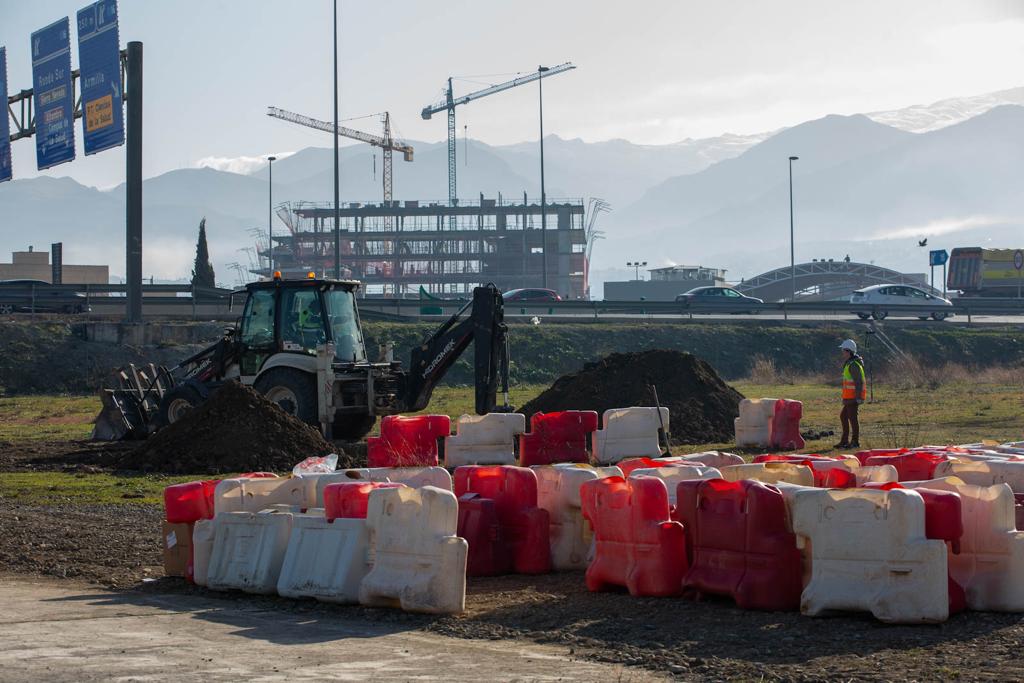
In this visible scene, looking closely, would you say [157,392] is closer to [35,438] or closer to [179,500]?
[35,438]

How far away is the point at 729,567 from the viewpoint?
9891 mm

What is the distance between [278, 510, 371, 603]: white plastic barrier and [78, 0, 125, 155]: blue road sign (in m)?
26.5

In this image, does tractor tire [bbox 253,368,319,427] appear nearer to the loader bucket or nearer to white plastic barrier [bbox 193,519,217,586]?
the loader bucket

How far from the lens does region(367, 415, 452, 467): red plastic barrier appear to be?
19594mm

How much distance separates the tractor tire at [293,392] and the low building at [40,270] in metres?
84.1

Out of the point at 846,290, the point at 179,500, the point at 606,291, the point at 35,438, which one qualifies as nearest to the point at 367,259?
the point at 606,291

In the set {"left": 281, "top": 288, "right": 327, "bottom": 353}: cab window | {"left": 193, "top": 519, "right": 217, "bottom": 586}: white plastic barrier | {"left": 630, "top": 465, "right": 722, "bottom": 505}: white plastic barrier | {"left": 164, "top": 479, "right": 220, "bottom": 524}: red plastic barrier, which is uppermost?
{"left": 281, "top": 288, "right": 327, "bottom": 353}: cab window

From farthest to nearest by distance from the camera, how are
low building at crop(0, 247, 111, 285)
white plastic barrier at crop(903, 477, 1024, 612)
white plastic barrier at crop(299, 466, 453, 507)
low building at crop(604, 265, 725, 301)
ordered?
low building at crop(604, 265, 725, 301)
low building at crop(0, 247, 111, 285)
white plastic barrier at crop(299, 466, 453, 507)
white plastic barrier at crop(903, 477, 1024, 612)

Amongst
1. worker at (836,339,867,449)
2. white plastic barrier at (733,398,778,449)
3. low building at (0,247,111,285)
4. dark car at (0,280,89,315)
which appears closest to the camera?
worker at (836,339,867,449)

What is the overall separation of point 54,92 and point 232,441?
2041 centimetres

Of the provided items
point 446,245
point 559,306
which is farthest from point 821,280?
point 559,306

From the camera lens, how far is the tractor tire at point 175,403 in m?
22.9

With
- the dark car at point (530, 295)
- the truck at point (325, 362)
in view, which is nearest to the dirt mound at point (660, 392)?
the truck at point (325, 362)

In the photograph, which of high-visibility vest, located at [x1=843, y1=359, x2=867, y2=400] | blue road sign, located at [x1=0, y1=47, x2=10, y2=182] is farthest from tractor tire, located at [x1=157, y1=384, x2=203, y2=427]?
blue road sign, located at [x1=0, y1=47, x2=10, y2=182]
